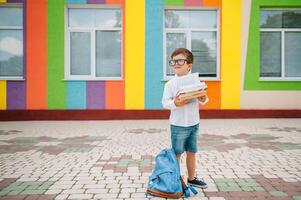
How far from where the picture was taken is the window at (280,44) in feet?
42.1

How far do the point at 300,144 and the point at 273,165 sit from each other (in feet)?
7.28

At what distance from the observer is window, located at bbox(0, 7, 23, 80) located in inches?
494

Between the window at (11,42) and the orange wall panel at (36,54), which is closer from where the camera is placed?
the orange wall panel at (36,54)

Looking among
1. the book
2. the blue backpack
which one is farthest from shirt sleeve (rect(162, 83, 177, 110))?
the blue backpack

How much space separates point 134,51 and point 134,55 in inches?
5.5

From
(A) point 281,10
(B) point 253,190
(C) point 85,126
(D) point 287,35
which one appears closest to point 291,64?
(D) point 287,35

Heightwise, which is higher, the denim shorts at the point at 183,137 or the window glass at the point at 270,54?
the window glass at the point at 270,54

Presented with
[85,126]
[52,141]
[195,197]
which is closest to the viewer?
[195,197]

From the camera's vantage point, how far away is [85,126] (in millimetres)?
10539

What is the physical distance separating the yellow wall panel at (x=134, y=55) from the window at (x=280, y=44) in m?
4.38

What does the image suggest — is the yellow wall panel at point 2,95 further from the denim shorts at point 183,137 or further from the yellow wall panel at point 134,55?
the denim shorts at point 183,137

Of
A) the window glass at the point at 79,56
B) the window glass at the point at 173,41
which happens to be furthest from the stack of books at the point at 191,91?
the window glass at the point at 79,56

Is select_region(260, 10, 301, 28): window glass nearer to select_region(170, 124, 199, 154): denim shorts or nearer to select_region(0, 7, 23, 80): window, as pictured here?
select_region(0, 7, 23, 80): window

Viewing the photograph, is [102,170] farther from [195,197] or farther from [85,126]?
[85,126]
